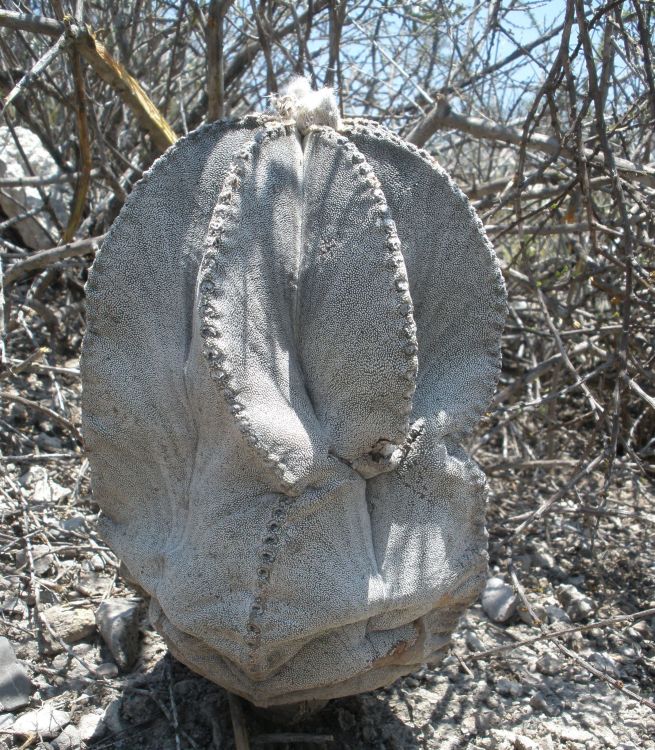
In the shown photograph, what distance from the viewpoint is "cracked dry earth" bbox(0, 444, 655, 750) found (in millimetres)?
2125

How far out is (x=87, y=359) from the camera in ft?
6.27

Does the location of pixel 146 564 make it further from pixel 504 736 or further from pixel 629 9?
pixel 629 9

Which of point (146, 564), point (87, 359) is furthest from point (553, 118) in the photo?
point (146, 564)

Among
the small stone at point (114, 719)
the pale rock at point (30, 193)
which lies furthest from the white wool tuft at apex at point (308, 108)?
the pale rock at point (30, 193)

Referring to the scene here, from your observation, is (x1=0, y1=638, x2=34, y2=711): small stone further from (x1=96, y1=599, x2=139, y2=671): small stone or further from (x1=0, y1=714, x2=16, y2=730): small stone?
(x1=96, y1=599, x2=139, y2=671): small stone

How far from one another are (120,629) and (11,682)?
0.31 meters

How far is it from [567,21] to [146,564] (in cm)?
166

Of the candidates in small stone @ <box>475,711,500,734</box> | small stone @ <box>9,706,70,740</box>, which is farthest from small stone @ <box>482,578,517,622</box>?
small stone @ <box>9,706,70,740</box>

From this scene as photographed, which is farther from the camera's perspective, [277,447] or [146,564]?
[146,564]

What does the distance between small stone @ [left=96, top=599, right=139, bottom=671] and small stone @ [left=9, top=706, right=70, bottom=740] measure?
23 cm

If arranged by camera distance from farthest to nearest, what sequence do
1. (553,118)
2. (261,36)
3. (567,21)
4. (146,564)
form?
(261,36)
(553,118)
(567,21)
(146,564)

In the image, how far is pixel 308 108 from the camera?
6.22ft

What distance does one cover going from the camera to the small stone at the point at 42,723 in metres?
2.08

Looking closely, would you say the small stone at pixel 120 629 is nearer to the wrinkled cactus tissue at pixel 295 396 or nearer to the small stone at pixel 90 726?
the small stone at pixel 90 726
